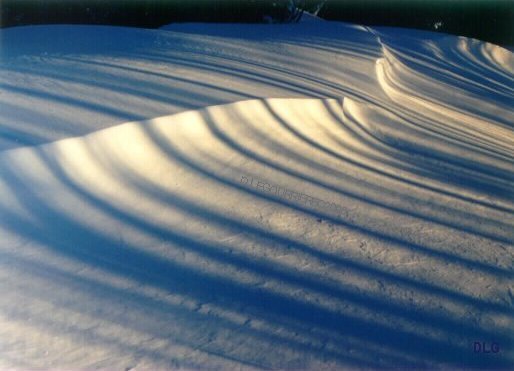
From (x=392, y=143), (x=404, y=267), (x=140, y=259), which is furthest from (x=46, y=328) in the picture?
(x=392, y=143)

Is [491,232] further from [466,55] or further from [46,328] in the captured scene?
[466,55]

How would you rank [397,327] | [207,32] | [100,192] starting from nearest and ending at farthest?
[397,327], [100,192], [207,32]

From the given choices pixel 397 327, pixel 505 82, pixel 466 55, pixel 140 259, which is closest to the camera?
pixel 397 327

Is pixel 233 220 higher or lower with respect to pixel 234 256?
higher

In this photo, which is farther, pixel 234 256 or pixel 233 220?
pixel 233 220

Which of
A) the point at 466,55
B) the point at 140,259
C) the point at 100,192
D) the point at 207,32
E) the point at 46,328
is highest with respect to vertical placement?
the point at 466,55

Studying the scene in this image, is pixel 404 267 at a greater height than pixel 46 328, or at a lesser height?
greater

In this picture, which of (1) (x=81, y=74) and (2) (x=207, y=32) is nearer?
(1) (x=81, y=74)

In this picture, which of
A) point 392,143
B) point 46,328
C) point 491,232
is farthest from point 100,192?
point 392,143
